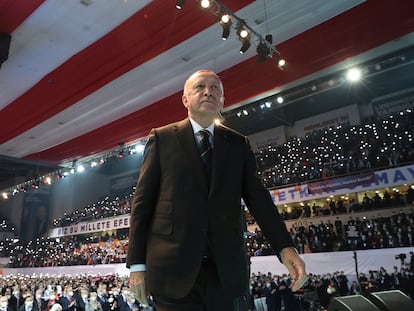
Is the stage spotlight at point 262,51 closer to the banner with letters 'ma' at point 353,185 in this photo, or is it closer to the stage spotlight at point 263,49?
the stage spotlight at point 263,49

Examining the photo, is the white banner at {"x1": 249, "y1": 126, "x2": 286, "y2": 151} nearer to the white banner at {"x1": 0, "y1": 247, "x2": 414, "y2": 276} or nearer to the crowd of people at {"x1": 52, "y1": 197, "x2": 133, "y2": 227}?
the white banner at {"x1": 0, "y1": 247, "x2": 414, "y2": 276}

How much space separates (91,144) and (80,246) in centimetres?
848

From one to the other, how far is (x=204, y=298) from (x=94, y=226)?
16.3 metres

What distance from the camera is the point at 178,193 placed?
1.23 meters

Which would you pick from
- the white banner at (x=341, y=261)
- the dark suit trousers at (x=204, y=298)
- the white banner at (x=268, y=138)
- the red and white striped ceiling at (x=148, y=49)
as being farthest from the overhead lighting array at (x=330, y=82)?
the dark suit trousers at (x=204, y=298)

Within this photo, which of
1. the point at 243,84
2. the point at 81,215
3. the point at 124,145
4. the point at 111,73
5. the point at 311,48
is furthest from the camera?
the point at 81,215

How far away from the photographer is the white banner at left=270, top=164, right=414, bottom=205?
895 centimetres

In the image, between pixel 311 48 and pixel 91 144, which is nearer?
Result: pixel 311 48

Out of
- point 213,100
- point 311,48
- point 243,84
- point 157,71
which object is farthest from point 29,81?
point 213,100

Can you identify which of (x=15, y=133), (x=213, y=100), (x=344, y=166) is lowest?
(x=213, y=100)

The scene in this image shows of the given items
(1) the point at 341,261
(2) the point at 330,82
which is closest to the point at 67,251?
(1) the point at 341,261

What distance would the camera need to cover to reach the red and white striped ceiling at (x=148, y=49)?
18.4 feet

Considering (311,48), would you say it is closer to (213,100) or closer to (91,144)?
(213,100)

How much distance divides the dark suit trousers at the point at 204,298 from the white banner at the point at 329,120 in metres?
13.3
